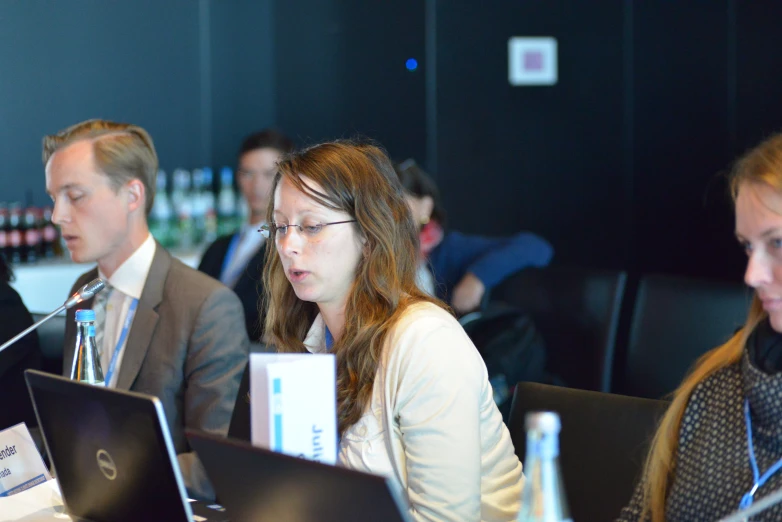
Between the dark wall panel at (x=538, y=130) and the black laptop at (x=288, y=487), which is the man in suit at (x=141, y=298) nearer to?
the black laptop at (x=288, y=487)

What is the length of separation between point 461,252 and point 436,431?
88.4 inches

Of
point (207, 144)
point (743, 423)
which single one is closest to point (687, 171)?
point (207, 144)

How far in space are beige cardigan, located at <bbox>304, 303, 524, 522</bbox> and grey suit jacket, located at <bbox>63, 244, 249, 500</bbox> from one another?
0.65m

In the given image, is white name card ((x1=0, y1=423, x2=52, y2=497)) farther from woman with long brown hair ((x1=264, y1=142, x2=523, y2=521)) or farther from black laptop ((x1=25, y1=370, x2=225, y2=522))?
woman with long brown hair ((x1=264, y1=142, x2=523, y2=521))

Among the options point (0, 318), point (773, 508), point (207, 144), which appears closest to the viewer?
point (773, 508)

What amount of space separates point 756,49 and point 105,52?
2.90m

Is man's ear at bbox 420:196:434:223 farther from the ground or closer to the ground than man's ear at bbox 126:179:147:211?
closer to the ground

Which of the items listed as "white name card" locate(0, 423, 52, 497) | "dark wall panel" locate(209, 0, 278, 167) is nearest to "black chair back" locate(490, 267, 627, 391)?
"white name card" locate(0, 423, 52, 497)

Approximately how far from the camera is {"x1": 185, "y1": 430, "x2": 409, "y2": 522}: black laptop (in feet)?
3.53

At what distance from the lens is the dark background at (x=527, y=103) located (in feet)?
14.0

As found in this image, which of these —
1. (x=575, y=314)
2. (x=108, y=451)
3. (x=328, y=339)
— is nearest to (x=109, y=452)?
(x=108, y=451)

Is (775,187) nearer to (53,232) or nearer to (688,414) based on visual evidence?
(688,414)

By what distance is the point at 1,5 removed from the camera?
4.34 meters

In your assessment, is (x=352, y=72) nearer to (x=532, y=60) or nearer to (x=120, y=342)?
(x=532, y=60)
